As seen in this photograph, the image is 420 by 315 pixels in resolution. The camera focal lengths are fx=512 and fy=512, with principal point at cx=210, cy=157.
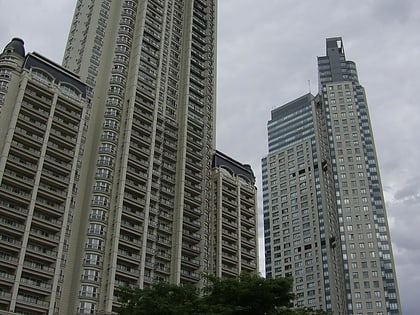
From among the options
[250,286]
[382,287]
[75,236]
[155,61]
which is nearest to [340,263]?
[382,287]

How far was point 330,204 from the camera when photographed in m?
143

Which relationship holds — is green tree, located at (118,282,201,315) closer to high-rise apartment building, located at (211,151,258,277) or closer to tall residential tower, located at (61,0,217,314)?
tall residential tower, located at (61,0,217,314)

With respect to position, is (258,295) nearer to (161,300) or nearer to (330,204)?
(161,300)

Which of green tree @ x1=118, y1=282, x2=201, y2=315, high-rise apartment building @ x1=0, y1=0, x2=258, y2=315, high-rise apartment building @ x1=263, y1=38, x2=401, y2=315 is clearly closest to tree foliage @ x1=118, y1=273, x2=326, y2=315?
green tree @ x1=118, y1=282, x2=201, y2=315

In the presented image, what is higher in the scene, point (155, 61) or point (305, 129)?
point (305, 129)

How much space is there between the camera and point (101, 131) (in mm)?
82750

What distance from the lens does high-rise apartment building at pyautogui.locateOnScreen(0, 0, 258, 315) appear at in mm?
68188

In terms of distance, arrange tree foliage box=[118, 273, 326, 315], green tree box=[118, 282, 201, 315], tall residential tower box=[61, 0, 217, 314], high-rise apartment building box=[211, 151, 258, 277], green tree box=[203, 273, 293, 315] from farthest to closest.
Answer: high-rise apartment building box=[211, 151, 258, 277], tall residential tower box=[61, 0, 217, 314], green tree box=[203, 273, 293, 315], green tree box=[118, 282, 201, 315], tree foliage box=[118, 273, 326, 315]

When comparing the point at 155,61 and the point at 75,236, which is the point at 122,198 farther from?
the point at 155,61

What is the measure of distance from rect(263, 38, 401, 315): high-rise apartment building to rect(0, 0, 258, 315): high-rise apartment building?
41.9m

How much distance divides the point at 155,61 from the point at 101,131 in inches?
796

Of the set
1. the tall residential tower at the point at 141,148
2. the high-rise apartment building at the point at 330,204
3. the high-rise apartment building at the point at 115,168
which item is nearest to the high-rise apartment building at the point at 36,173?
the high-rise apartment building at the point at 115,168

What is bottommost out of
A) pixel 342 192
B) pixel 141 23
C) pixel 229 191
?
pixel 229 191

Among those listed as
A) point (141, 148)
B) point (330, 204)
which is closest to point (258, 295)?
point (141, 148)
